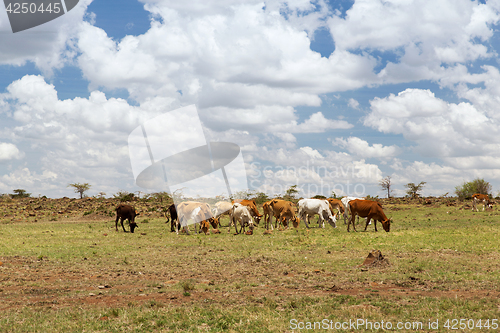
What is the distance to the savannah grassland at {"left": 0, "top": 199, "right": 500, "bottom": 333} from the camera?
326 inches

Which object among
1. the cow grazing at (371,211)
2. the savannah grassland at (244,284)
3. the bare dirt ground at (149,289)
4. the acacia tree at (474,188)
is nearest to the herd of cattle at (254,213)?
the cow grazing at (371,211)

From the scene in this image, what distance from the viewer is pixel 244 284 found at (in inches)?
445

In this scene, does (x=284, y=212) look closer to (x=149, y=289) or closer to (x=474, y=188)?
(x=149, y=289)

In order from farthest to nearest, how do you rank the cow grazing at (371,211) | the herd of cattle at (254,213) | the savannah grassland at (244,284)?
1. the herd of cattle at (254,213)
2. the cow grazing at (371,211)
3. the savannah grassland at (244,284)

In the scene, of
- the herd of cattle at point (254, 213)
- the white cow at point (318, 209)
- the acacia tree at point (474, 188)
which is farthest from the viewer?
the acacia tree at point (474, 188)

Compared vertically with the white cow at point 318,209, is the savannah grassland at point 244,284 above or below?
below

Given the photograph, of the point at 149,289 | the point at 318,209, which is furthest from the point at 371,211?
the point at 149,289

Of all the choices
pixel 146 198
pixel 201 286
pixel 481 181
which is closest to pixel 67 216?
pixel 146 198

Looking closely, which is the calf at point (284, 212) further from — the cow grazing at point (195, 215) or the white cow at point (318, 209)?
the cow grazing at point (195, 215)

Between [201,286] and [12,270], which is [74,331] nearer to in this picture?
[201,286]

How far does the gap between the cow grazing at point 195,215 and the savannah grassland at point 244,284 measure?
18.3 ft

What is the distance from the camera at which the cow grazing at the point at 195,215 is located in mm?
25438

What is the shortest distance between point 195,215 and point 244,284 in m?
14.9

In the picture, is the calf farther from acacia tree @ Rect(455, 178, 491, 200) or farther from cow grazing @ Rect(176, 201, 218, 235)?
acacia tree @ Rect(455, 178, 491, 200)
